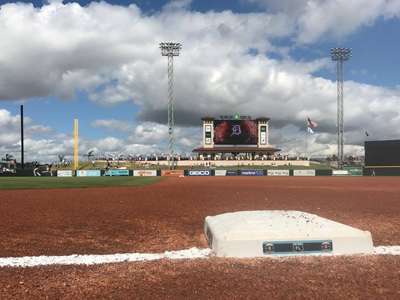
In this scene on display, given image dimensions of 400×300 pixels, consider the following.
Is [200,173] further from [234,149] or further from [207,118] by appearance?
[234,149]

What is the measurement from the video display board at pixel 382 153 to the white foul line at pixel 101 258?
4232 centimetres

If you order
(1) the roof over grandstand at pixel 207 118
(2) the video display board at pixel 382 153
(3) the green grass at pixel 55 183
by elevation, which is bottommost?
(3) the green grass at pixel 55 183

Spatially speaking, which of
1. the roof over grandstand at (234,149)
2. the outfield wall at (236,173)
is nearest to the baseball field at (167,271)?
the outfield wall at (236,173)

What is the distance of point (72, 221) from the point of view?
8.66 meters

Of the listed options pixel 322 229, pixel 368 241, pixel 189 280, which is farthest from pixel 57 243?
pixel 368 241

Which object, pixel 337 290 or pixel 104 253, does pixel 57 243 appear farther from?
pixel 337 290

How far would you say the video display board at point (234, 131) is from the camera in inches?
2677

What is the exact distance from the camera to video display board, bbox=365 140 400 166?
137 ft

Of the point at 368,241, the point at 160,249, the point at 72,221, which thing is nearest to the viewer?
the point at 368,241

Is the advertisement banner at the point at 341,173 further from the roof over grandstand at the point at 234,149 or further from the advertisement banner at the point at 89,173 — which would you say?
the advertisement banner at the point at 89,173

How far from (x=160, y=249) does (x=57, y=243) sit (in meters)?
2.13

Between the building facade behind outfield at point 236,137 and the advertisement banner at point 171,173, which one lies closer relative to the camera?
the advertisement banner at point 171,173

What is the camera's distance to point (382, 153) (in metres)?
42.7

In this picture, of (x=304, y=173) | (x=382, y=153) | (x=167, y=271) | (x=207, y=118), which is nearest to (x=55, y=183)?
(x=167, y=271)
